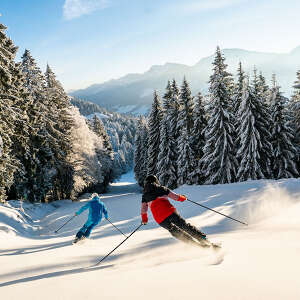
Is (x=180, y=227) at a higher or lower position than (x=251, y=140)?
lower

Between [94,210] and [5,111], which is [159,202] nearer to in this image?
[94,210]

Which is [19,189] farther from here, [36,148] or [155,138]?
[155,138]

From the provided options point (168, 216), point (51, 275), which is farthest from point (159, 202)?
point (51, 275)

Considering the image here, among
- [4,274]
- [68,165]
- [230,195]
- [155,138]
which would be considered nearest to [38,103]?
[68,165]

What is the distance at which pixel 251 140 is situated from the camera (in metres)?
25.8

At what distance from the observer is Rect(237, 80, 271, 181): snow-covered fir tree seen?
2559 cm

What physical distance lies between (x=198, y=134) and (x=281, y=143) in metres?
9.06

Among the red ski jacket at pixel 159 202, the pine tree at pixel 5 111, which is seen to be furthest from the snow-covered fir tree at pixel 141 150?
the red ski jacket at pixel 159 202

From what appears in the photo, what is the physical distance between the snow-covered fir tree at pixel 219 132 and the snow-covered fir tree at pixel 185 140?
355 cm

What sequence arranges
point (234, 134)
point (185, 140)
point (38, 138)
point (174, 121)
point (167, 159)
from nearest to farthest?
point (38, 138)
point (234, 134)
point (185, 140)
point (167, 159)
point (174, 121)

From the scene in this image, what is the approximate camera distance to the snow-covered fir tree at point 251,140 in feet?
84.0

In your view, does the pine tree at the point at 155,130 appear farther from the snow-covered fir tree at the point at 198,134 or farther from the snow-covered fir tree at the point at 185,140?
the snow-covered fir tree at the point at 198,134

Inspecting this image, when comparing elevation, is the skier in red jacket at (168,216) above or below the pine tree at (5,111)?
below

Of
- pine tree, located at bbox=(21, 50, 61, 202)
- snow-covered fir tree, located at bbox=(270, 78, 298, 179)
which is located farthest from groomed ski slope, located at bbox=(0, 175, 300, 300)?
snow-covered fir tree, located at bbox=(270, 78, 298, 179)
